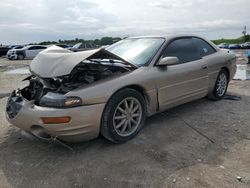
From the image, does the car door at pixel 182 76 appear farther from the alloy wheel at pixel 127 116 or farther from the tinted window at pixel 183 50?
the alloy wheel at pixel 127 116

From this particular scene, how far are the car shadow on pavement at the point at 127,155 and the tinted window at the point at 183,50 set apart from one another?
1051mm

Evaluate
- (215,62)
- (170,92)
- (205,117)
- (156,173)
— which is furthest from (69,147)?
(215,62)

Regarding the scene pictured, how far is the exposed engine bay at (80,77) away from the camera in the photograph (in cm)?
362

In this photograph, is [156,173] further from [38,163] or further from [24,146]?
[24,146]

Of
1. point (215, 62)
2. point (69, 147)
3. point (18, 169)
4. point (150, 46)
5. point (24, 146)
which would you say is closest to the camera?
point (18, 169)

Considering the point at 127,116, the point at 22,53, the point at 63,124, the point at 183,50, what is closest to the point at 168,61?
the point at 183,50

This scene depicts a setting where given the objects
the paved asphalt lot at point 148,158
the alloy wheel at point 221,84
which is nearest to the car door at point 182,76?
the paved asphalt lot at point 148,158

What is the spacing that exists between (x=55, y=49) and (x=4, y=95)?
361 cm

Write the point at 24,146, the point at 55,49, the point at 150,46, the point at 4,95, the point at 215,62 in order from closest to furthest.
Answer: the point at 24,146
the point at 55,49
the point at 150,46
the point at 215,62
the point at 4,95

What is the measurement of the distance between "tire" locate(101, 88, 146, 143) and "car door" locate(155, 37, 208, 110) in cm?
44

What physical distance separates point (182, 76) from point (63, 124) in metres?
2.15

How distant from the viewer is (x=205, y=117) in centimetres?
471

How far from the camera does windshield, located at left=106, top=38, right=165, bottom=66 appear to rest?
4270mm

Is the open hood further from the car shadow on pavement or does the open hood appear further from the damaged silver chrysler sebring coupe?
the car shadow on pavement
